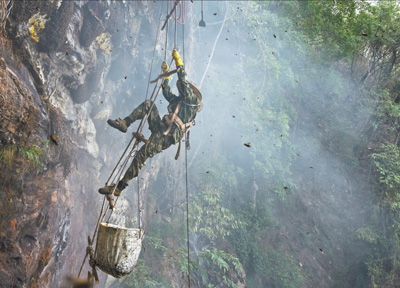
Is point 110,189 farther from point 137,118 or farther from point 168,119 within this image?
point 168,119

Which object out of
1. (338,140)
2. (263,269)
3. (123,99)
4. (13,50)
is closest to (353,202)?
(338,140)

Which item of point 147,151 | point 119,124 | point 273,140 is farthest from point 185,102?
point 273,140

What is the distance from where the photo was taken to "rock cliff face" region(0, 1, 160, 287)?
155 inches

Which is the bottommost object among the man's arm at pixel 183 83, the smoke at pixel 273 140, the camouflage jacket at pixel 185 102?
the smoke at pixel 273 140

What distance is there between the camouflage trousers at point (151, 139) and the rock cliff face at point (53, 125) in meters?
1.60

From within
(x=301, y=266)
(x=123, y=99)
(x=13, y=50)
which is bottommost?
(x=301, y=266)

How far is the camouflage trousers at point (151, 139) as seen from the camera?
12.9 feet

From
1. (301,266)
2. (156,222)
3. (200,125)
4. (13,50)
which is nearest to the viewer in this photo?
(13,50)

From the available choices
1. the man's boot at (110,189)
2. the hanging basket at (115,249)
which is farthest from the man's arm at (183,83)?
the hanging basket at (115,249)

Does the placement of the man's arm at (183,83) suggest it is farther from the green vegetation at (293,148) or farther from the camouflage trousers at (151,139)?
the green vegetation at (293,148)

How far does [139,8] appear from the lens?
29.3 feet

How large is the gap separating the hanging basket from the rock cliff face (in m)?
1.77

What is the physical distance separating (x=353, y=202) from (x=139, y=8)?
12449mm

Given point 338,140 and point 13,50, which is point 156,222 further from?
point 338,140
